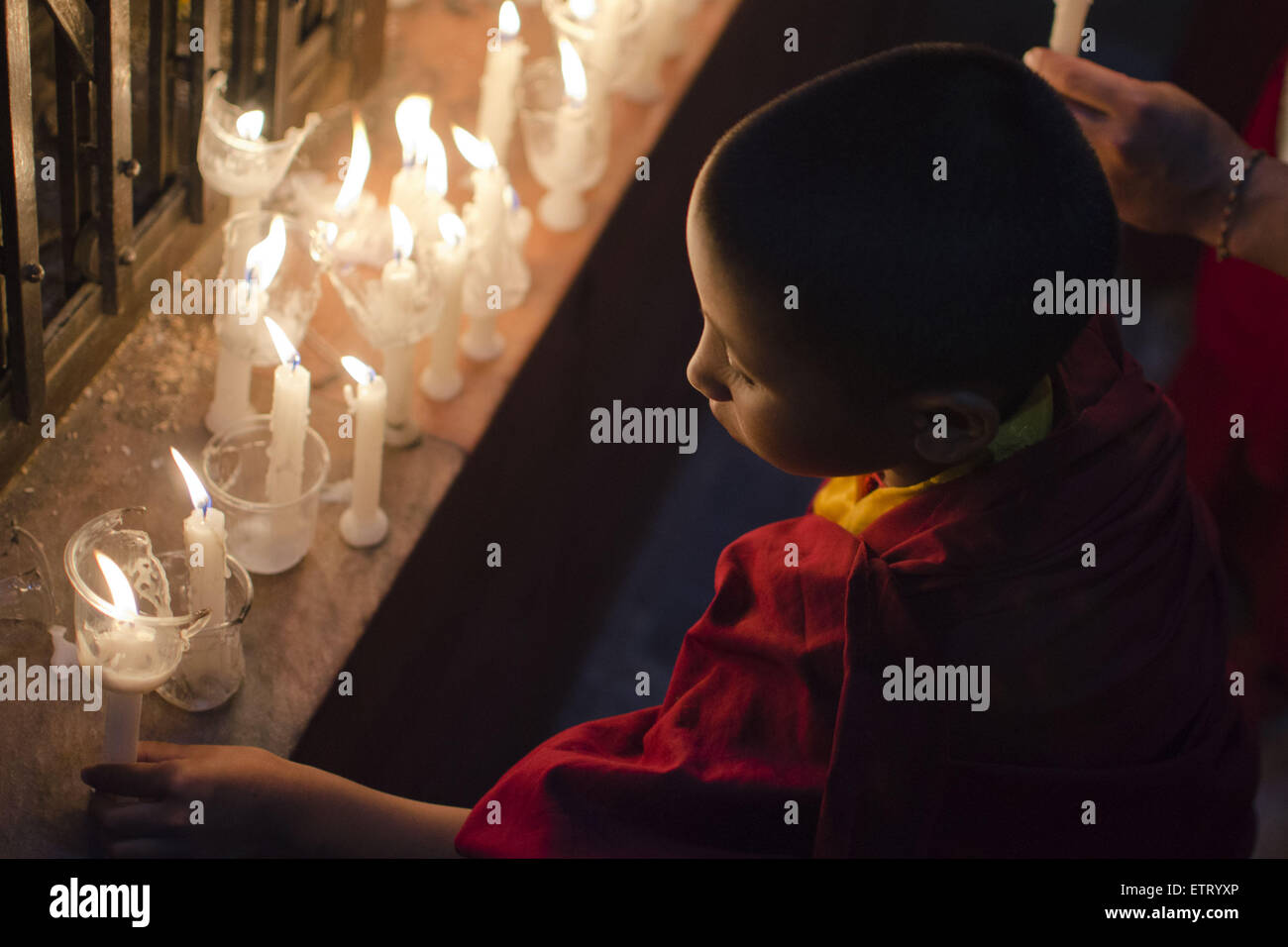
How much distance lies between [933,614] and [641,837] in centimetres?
32

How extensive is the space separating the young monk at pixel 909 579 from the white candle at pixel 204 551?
14cm

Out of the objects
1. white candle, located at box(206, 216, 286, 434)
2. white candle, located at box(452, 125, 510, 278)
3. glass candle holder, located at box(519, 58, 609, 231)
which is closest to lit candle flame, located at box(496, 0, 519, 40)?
glass candle holder, located at box(519, 58, 609, 231)

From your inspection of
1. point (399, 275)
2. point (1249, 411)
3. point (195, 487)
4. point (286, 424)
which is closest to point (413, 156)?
point (399, 275)

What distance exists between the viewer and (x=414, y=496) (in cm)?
163

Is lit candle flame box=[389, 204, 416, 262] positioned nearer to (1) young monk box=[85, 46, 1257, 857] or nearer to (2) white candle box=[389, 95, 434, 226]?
(2) white candle box=[389, 95, 434, 226]

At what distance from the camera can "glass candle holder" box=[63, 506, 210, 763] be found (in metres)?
1.07

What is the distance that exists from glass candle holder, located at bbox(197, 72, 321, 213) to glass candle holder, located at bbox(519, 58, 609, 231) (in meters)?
0.51

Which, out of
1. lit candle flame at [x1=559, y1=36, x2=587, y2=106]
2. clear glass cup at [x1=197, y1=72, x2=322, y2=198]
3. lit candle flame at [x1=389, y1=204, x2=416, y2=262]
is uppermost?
lit candle flame at [x1=559, y1=36, x2=587, y2=106]

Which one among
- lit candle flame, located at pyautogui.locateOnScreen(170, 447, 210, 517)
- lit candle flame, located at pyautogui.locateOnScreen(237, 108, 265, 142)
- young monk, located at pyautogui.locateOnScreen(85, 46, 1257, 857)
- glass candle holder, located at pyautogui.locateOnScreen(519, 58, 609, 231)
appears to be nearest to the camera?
young monk, located at pyautogui.locateOnScreen(85, 46, 1257, 857)

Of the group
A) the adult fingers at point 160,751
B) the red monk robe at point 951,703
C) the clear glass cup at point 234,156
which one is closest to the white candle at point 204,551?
the adult fingers at point 160,751

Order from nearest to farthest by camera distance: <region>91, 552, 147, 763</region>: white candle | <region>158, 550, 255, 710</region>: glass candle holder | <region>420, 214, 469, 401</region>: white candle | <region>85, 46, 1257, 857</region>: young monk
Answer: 1. <region>85, 46, 1257, 857</region>: young monk
2. <region>91, 552, 147, 763</region>: white candle
3. <region>158, 550, 255, 710</region>: glass candle holder
4. <region>420, 214, 469, 401</region>: white candle

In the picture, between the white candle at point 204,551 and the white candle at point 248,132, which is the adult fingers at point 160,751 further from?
the white candle at point 248,132

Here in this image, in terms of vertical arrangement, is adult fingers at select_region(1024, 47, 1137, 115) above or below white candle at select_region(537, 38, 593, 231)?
below
